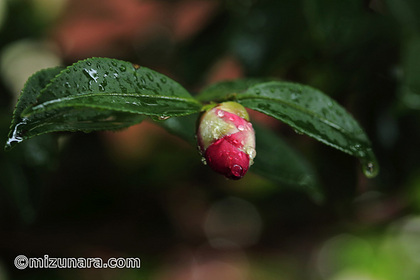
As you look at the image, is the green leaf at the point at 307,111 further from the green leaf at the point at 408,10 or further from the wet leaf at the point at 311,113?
the green leaf at the point at 408,10

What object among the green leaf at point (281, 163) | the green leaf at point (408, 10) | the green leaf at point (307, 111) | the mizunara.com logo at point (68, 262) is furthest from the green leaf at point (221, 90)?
the mizunara.com logo at point (68, 262)

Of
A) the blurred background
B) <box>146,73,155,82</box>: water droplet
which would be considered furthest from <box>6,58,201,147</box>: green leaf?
the blurred background

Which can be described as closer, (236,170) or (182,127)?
(236,170)

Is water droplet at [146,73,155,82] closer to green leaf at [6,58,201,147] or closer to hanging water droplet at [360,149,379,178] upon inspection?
green leaf at [6,58,201,147]

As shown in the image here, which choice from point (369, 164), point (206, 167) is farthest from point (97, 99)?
point (206, 167)

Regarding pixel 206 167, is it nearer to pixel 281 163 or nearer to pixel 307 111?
pixel 281 163
